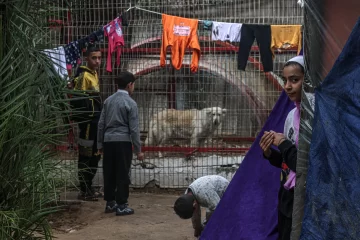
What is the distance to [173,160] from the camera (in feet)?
31.5

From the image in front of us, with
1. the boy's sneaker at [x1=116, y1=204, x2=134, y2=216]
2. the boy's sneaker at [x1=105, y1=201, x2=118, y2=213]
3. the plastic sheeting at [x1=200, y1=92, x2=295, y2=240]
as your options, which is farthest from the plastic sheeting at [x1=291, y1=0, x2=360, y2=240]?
the boy's sneaker at [x1=105, y1=201, x2=118, y2=213]

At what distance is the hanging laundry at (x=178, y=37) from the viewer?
8.90 m

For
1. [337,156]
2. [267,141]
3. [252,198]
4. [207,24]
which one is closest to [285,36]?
[207,24]

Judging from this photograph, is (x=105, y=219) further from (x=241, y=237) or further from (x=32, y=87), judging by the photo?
(x=32, y=87)

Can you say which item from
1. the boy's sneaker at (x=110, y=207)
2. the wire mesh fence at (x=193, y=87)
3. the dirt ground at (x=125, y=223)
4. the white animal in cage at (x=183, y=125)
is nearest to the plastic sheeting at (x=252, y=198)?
the dirt ground at (x=125, y=223)

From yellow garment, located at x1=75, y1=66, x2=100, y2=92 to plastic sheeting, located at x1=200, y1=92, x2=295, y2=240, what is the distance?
10.4ft

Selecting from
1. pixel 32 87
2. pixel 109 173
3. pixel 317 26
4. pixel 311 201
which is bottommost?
pixel 109 173

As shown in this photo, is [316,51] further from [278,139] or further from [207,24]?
[207,24]

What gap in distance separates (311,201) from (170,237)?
3466mm

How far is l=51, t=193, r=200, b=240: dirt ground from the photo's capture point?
7.36 meters

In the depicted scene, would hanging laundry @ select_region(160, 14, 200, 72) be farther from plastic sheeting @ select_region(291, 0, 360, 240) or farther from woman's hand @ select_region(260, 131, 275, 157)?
plastic sheeting @ select_region(291, 0, 360, 240)

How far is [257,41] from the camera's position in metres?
8.79

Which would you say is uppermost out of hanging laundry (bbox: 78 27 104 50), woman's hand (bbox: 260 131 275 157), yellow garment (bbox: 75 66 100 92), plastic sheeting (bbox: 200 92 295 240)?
hanging laundry (bbox: 78 27 104 50)

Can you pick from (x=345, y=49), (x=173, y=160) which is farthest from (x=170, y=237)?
(x=345, y=49)
